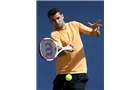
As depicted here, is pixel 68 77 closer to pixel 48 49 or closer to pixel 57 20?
pixel 48 49

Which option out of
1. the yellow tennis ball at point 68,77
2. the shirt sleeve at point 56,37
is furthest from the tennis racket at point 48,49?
the yellow tennis ball at point 68,77

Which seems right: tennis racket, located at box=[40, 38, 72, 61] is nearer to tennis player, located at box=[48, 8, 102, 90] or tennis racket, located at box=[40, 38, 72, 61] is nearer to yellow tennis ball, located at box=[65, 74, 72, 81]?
tennis player, located at box=[48, 8, 102, 90]

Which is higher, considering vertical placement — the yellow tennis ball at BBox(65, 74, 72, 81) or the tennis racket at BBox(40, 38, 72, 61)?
the tennis racket at BBox(40, 38, 72, 61)

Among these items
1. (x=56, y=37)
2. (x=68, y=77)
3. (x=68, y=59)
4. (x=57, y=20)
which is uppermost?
(x=57, y=20)

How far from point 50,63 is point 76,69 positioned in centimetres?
249

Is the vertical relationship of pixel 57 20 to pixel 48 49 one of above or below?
above

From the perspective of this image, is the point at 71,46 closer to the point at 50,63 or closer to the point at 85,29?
the point at 85,29

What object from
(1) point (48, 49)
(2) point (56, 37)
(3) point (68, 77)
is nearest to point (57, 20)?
(2) point (56, 37)

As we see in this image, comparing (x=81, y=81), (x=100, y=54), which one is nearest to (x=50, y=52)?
(x=81, y=81)

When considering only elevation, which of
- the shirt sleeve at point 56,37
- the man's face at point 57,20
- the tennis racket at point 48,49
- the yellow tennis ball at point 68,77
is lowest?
the yellow tennis ball at point 68,77

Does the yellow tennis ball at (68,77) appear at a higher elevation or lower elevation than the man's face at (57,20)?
lower

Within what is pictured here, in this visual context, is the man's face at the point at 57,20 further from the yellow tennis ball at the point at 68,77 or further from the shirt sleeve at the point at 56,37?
the yellow tennis ball at the point at 68,77

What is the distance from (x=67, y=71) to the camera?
3.32m

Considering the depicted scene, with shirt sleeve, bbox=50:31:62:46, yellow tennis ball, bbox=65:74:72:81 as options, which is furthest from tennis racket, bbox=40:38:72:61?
yellow tennis ball, bbox=65:74:72:81
